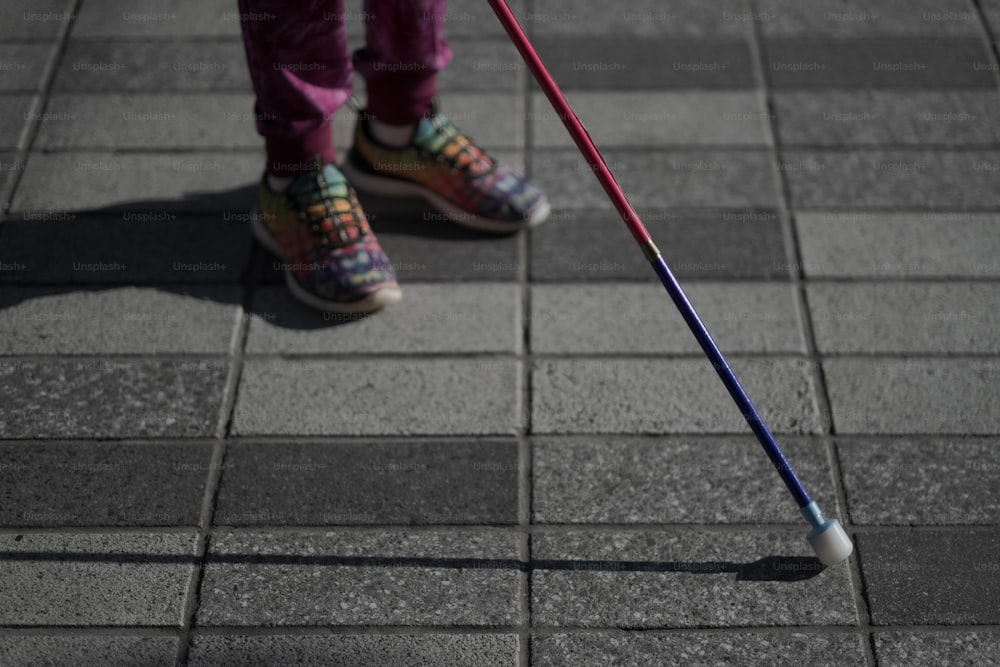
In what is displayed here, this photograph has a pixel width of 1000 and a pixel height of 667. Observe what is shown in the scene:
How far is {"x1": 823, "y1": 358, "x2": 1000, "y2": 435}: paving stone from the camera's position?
2.71m

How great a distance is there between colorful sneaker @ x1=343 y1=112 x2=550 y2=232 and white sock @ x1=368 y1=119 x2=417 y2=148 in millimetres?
13

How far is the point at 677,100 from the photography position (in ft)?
12.1

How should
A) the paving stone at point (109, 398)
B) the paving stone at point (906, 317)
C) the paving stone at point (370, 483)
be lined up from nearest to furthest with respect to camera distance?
the paving stone at point (370, 483) → the paving stone at point (109, 398) → the paving stone at point (906, 317)

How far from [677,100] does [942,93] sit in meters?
0.85

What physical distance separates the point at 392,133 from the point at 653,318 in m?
0.91

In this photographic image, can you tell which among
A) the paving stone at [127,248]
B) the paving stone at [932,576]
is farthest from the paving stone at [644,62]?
the paving stone at [932,576]

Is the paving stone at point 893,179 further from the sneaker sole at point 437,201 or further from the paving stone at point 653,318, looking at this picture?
the sneaker sole at point 437,201

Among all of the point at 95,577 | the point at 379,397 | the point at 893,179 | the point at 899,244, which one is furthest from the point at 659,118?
the point at 95,577

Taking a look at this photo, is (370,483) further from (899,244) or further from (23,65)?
(23,65)

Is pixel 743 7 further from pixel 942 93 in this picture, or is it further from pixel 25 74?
pixel 25 74

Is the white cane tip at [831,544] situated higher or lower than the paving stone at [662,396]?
higher

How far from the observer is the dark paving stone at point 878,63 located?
3750mm

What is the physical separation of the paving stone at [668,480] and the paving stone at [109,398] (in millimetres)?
828

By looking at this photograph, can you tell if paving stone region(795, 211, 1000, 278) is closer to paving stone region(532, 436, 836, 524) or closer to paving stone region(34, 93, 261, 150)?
paving stone region(532, 436, 836, 524)
